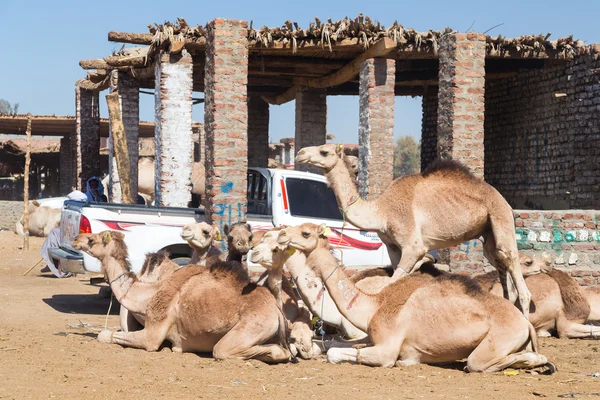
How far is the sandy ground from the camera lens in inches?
256

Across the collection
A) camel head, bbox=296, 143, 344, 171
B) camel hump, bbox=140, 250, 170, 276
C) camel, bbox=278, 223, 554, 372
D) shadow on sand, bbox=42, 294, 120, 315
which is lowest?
shadow on sand, bbox=42, 294, 120, 315

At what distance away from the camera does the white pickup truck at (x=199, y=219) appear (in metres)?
10.9

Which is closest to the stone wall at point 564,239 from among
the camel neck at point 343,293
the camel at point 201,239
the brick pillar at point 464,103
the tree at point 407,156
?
the brick pillar at point 464,103

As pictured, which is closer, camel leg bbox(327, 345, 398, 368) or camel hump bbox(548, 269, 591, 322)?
camel leg bbox(327, 345, 398, 368)

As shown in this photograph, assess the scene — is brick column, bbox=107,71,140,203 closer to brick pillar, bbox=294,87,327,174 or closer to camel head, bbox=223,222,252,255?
brick pillar, bbox=294,87,327,174

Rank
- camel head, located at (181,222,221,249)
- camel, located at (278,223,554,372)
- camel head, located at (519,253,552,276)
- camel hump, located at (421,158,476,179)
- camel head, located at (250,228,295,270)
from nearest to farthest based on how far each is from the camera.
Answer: camel, located at (278,223,554,372) < camel head, located at (250,228,295,270) < camel head, located at (181,222,221,249) < camel hump, located at (421,158,476,179) < camel head, located at (519,253,552,276)

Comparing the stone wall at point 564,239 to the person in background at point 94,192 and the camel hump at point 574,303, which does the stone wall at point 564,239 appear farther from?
the person in background at point 94,192

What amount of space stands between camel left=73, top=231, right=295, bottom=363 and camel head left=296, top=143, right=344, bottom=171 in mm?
1460

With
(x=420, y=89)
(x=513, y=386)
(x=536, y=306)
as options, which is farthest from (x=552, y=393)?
(x=420, y=89)

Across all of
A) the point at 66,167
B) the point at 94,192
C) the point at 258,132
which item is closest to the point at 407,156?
the point at 66,167

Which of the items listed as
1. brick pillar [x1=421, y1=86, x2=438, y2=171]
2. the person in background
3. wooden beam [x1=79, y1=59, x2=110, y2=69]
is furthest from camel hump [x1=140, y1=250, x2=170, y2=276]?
brick pillar [x1=421, y1=86, x2=438, y2=171]

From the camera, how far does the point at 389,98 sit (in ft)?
48.2

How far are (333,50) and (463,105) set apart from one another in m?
2.90

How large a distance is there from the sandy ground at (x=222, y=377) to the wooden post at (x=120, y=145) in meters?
7.89
